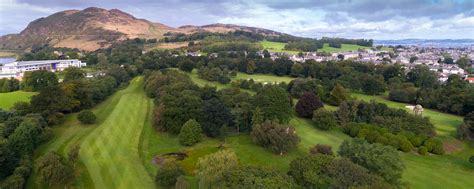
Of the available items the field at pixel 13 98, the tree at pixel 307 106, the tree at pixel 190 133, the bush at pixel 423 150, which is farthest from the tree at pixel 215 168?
the field at pixel 13 98

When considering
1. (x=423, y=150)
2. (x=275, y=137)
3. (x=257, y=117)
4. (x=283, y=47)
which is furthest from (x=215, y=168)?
(x=283, y=47)

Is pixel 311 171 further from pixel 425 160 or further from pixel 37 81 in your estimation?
pixel 37 81

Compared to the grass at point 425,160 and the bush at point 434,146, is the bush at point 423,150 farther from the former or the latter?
the bush at point 434,146

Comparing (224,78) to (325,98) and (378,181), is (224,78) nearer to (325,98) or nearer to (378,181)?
(325,98)

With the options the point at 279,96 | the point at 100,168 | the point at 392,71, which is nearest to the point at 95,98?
the point at 100,168

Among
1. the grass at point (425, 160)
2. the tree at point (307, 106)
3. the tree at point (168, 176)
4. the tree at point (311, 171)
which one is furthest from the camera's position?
the tree at point (307, 106)
